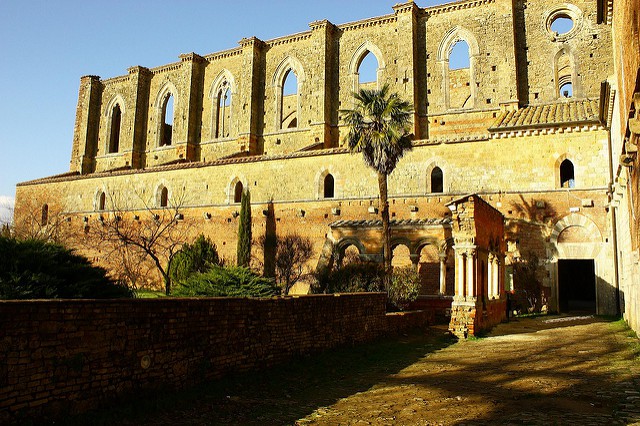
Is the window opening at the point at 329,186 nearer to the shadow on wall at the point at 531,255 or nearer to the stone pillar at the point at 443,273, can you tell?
the stone pillar at the point at 443,273

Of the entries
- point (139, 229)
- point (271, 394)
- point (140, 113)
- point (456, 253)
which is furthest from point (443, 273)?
point (140, 113)

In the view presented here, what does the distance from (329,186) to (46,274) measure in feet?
62.3

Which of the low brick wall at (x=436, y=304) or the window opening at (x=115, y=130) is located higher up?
the window opening at (x=115, y=130)

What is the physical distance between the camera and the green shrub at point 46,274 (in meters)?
7.55

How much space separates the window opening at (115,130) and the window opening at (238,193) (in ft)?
51.5

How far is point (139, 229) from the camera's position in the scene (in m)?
29.7

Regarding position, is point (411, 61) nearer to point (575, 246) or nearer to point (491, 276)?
point (575, 246)

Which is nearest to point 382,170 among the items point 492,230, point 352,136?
point 352,136

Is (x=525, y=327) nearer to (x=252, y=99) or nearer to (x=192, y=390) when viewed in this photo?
(x=192, y=390)

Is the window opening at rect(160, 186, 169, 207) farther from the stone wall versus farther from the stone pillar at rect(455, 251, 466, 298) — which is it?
the stone pillar at rect(455, 251, 466, 298)

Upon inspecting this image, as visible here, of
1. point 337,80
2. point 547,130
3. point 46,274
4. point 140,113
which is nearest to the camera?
point 46,274

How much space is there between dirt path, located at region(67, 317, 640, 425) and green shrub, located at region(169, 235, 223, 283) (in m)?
14.3

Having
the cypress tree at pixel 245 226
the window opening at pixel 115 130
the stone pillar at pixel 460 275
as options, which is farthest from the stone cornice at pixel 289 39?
the stone pillar at pixel 460 275

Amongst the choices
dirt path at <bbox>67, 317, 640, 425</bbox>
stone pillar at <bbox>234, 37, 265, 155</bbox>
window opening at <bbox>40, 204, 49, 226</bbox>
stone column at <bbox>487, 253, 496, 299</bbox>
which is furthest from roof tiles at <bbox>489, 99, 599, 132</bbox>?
window opening at <bbox>40, 204, 49, 226</bbox>
